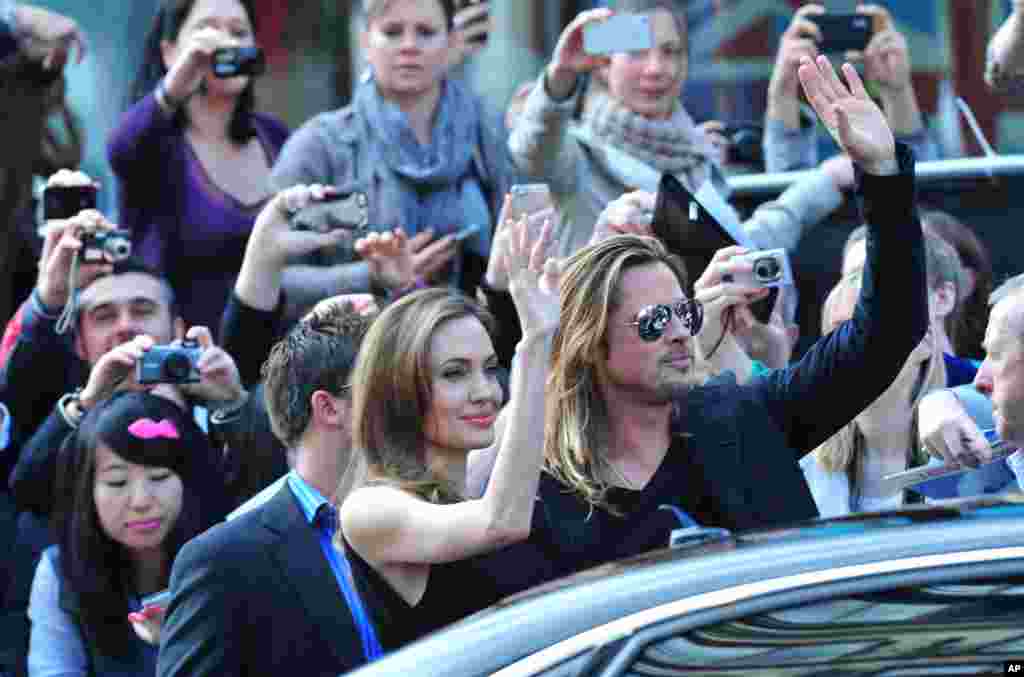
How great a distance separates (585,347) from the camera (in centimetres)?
467

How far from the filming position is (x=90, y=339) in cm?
644

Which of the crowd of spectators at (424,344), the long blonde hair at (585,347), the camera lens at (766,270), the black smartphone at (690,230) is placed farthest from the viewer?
the black smartphone at (690,230)

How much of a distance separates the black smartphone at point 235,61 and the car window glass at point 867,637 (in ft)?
13.0

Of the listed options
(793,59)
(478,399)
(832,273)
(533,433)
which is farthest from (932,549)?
(793,59)

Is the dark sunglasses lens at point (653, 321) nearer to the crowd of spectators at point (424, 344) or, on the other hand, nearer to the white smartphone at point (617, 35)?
the crowd of spectators at point (424, 344)

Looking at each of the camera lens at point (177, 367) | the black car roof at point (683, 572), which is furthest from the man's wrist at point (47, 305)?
the black car roof at point (683, 572)

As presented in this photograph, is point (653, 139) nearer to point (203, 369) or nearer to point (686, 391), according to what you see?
point (203, 369)

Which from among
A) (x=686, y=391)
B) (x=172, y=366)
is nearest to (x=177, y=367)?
(x=172, y=366)

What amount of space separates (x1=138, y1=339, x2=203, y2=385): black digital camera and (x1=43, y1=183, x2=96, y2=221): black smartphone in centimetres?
77

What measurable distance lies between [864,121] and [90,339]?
2776mm

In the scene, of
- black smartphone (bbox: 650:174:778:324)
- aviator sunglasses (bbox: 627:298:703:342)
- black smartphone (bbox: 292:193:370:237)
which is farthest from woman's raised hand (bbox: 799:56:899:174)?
black smartphone (bbox: 292:193:370:237)

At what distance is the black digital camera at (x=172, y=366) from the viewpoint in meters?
5.88

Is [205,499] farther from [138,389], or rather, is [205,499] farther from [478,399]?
[478,399]

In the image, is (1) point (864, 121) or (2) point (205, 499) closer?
(1) point (864, 121)
